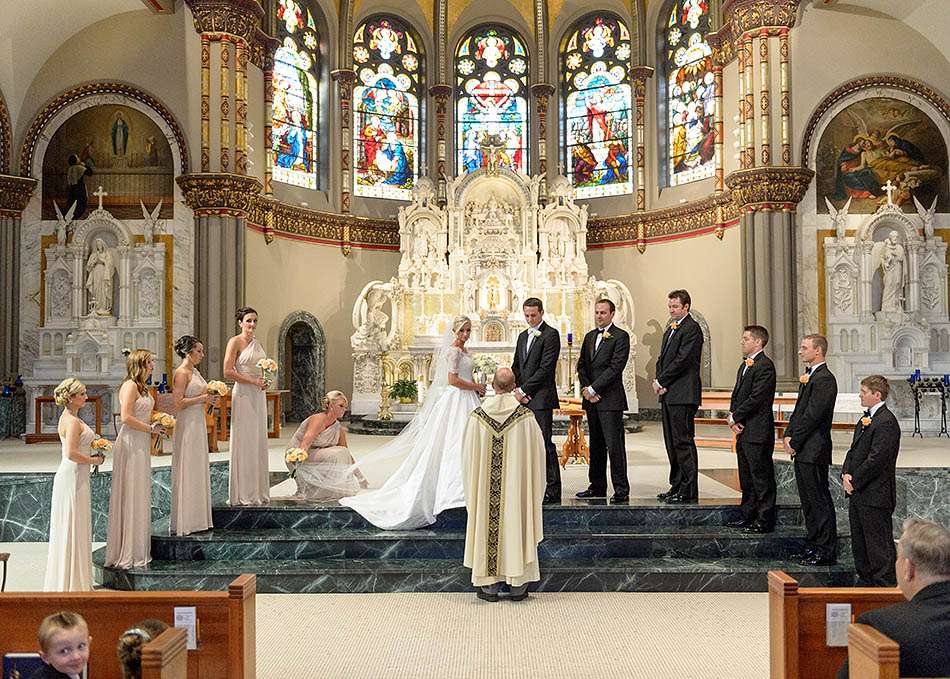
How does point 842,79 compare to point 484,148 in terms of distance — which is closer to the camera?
point 842,79

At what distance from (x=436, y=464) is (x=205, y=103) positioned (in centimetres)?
1102

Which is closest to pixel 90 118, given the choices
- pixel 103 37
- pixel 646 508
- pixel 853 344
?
pixel 103 37

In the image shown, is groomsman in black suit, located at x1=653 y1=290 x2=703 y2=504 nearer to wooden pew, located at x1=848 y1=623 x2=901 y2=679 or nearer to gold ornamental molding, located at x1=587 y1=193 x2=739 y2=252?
wooden pew, located at x1=848 y1=623 x2=901 y2=679

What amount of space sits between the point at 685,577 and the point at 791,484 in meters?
3.66

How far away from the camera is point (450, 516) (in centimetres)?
732

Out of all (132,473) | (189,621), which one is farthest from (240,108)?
(189,621)

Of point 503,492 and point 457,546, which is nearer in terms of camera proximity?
point 503,492

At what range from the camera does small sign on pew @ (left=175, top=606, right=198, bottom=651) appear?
3.54 m

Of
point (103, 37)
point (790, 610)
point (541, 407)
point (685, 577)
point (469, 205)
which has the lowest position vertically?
point (685, 577)

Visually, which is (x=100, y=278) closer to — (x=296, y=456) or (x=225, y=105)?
(x=225, y=105)

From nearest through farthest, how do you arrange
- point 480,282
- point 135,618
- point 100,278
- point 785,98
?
1. point 135,618
2. point 100,278
3. point 785,98
4. point 480,282

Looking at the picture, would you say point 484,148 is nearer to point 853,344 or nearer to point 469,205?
point 469,205

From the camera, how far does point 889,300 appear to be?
14.9 meters

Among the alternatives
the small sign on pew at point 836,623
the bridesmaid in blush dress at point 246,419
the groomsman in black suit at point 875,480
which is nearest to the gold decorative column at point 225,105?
the bridesmaid in blush dress at point 246,419
